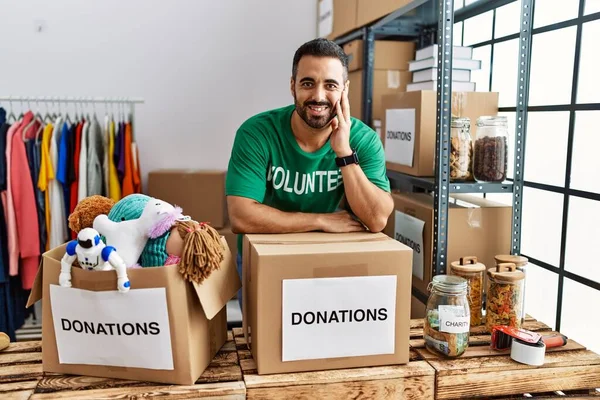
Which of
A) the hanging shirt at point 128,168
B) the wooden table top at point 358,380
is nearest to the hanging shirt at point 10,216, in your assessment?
the hanging shirt at point 128,168

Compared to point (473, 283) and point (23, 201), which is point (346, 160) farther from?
point (23, 201)

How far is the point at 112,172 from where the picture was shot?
3.15 metres

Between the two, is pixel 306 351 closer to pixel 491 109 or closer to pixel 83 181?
pixel 491 109

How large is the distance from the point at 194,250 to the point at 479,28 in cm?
194

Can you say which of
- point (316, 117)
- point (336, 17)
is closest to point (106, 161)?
point (336, 17)

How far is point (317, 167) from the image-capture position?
5.58 feet

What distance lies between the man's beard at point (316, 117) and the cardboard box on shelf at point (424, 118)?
1.71 ft

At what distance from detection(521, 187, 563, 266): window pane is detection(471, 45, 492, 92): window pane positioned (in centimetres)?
56

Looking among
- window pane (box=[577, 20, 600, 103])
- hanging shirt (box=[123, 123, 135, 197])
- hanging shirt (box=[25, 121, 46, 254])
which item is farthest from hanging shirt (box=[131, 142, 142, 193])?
window pane (box=[577, 20, 600, 103])

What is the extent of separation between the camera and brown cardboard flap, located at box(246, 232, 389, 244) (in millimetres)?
1339

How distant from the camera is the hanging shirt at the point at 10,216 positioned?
9.68 feet

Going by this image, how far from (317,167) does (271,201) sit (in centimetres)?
19

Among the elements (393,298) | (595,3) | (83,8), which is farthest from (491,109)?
(83,8)

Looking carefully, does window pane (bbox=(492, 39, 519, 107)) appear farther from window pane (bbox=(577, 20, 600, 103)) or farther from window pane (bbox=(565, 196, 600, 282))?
window pane (bbox=(565, 196, 600, 282))
